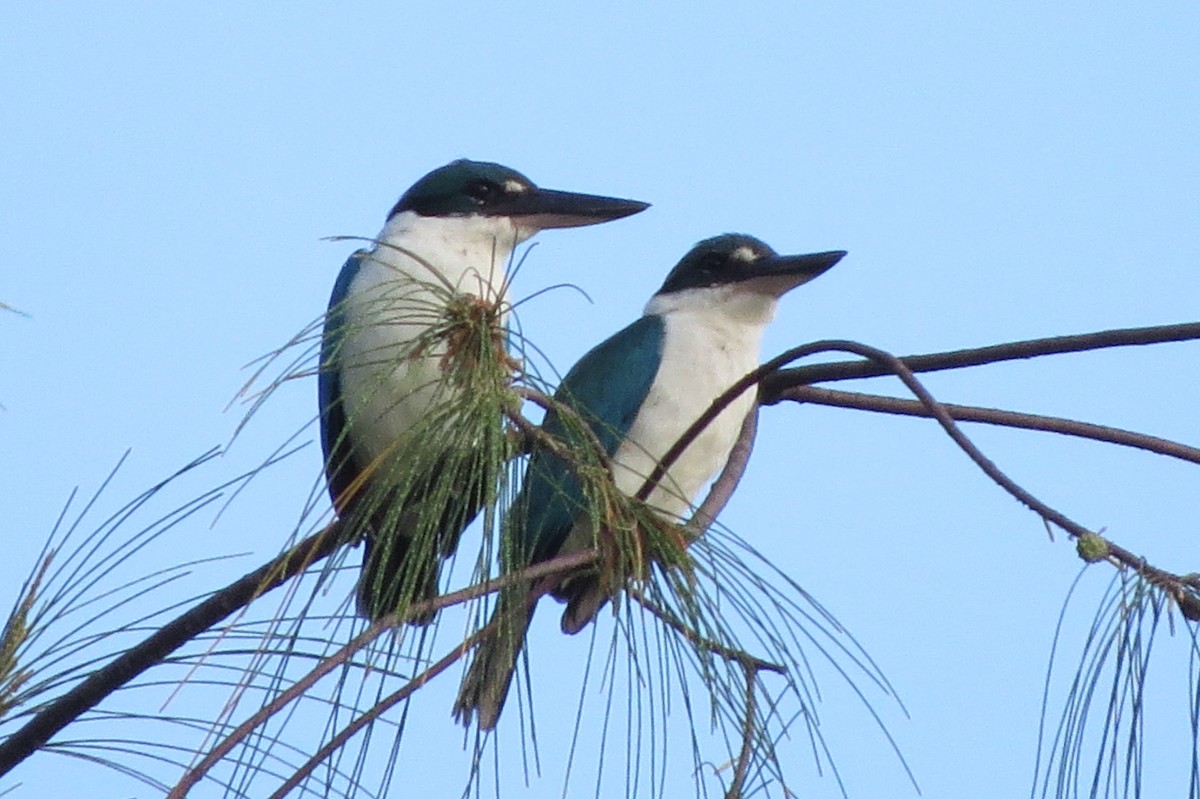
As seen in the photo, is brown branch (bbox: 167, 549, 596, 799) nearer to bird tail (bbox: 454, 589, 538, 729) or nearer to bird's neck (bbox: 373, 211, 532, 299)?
bird tail (bbox: 454, 589, 538, 729)

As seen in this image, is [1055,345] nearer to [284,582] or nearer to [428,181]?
[284,582]

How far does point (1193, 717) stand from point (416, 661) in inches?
39.5

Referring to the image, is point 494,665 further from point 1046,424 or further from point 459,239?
point 459,239

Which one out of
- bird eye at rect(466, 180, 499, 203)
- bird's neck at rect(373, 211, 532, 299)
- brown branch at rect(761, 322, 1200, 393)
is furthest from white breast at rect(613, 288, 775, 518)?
brown branch at rect(761, 322, 1200, 393)

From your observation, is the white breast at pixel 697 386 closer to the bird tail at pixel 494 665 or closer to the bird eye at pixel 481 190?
the bird eye at pixel 481 190

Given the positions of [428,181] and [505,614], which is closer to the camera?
[505,614]

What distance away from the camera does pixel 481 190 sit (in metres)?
4.93

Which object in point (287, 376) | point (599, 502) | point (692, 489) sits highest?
point (287, 376)

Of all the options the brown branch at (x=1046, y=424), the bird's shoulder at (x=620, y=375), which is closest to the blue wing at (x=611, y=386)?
the bird's shoulder at (x=620, y=375)


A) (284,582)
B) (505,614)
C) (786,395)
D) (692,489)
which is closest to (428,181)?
(692,489)

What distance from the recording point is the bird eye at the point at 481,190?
492 cm

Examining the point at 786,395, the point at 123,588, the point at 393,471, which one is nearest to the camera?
the point at 393,471

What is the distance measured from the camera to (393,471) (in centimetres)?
241

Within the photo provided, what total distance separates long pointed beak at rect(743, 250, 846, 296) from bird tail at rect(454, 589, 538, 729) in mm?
2318
